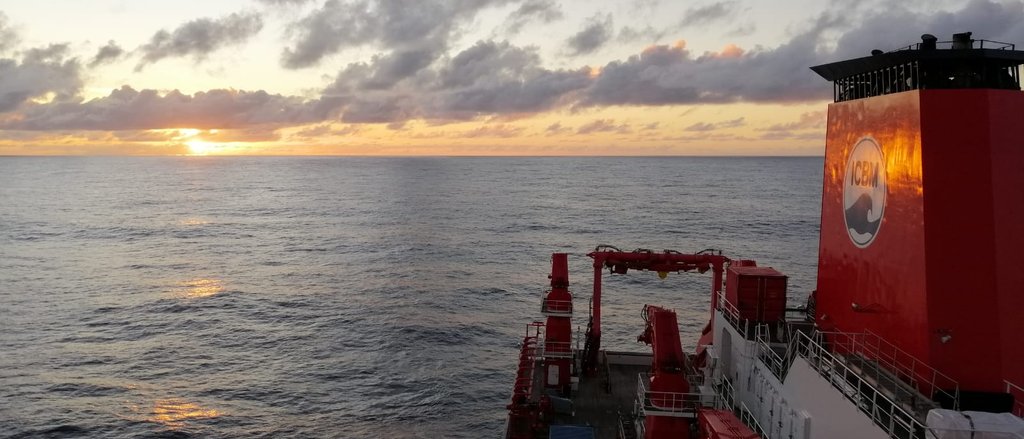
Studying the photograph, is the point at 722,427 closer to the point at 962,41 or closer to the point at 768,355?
the point at 768,355

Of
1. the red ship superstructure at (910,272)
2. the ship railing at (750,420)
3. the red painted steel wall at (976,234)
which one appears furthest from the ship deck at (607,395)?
the red painted steel wall at (976,234)

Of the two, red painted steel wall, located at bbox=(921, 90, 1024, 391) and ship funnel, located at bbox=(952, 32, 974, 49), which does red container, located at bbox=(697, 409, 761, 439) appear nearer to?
red painted steel wall, located at bbox=(921, 90, 1024, 391)

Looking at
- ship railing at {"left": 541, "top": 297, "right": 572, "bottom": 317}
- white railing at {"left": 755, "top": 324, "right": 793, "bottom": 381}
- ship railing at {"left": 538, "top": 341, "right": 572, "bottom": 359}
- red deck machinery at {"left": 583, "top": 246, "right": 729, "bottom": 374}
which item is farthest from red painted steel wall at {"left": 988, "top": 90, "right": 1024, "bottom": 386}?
red deck machinery at {"left": 583, "top": 246, "right": 729, "bottom": 374}

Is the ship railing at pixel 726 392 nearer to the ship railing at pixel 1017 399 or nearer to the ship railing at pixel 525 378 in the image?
the ship railing at pixel 525 378

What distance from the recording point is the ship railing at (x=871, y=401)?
519 inches

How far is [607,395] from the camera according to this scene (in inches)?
1129

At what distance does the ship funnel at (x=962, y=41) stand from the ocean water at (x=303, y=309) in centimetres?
2892

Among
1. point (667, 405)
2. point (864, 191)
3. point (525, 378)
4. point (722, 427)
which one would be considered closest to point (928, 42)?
point (864, 191)

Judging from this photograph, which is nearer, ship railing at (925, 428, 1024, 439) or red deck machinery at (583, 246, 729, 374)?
ship railing at (925, 428, 1024, 439)

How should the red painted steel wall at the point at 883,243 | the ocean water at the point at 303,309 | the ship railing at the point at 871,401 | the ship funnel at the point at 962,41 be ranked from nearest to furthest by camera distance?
the ship railing at the point at 871,401, the red painted steel wall at the point at 883,243, the ship funnel at the point at 962,41, the ocean water at the point at 303,309

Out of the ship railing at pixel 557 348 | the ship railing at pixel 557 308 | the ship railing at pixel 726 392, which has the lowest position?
the ship railing at pixel 726 392

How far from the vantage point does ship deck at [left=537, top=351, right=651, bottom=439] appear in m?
26.1

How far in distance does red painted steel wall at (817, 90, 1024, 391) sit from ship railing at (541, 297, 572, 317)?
1596 cm

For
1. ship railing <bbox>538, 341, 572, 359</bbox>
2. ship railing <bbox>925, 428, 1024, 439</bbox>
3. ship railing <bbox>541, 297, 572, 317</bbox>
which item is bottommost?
ship railing <bbox>538, 341, 572, 359</bbox>
